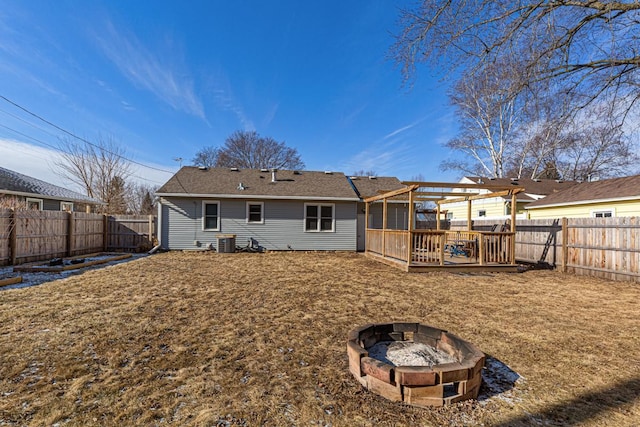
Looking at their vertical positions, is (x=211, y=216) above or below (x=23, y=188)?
below

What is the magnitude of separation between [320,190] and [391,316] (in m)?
9.91

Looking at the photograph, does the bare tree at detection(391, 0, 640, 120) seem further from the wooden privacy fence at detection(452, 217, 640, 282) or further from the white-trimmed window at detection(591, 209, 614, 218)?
the white-trimmed window at detection(591, 209, 614, 218)

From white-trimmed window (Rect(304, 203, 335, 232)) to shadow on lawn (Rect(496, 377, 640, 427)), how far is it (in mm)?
11475

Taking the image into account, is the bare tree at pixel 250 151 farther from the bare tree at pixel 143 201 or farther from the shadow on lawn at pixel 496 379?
the shadow on lawn at pixel 496 379

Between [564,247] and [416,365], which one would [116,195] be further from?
[564,247]

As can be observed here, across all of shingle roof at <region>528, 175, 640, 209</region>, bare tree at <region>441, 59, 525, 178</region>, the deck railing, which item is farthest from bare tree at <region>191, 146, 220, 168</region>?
shingle roof at <region>528, 175, 640, 209</region>

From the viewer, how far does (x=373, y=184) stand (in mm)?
16078

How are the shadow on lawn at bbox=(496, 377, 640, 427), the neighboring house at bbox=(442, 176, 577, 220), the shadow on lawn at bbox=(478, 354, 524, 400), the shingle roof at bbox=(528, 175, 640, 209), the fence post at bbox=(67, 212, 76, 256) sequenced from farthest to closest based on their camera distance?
1. the neighboring house at bbox=(442, 176, 577, 220)
2. the fence post at bbox=(67, 212, 76, 256)
3. the shingle roof at bbox=(528, 175, 640, 209)
4. the shadow on lawn at bbox=(478, 354, 524, 400)
5. the shadow on lawn at bbox=(496, 377, 640, 427)

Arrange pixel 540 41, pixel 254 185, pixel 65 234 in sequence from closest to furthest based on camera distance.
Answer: pixel 540 41, pixel 65 234, pixel 254 185

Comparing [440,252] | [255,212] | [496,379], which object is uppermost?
[255,212]

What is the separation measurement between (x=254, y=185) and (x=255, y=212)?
1.36 metres

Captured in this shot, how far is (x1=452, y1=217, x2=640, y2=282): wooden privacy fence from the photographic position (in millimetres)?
7156

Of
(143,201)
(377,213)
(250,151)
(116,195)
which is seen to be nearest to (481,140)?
(377,213)

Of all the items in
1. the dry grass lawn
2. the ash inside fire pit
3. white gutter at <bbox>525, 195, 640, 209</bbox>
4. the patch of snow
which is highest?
white gutter at <bbox>525, 195, 640, 209</bbox>
